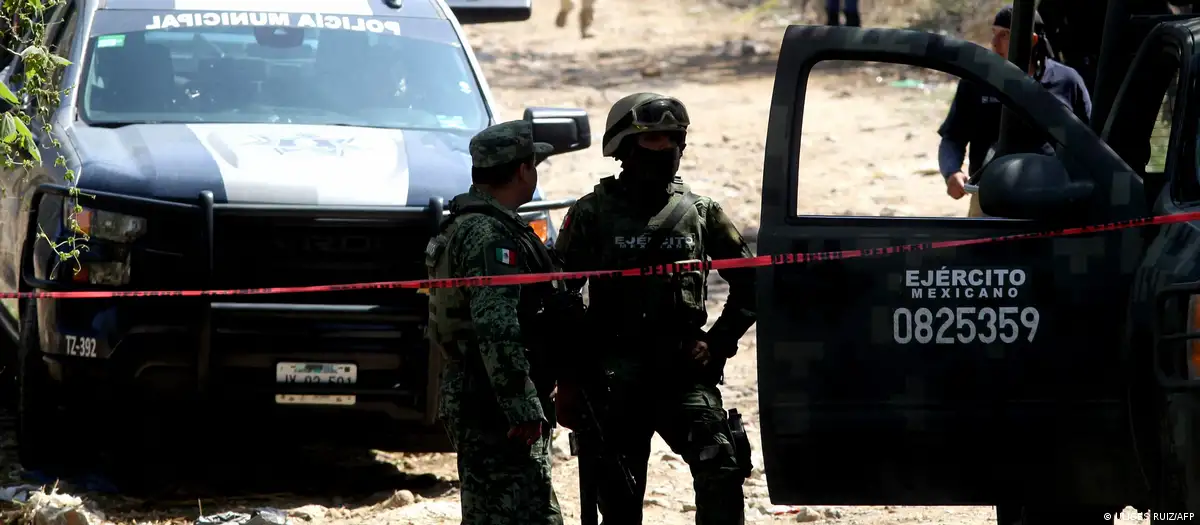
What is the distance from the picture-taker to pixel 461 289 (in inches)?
166

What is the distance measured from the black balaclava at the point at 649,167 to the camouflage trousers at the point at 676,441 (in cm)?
51

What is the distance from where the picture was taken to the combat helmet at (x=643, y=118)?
4406mm

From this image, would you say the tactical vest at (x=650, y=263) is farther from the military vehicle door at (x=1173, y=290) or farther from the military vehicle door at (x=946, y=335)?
the military vehicle door at (x=1173, y=290)

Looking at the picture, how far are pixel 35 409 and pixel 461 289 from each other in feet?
8.69

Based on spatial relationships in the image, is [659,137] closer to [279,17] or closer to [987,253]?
[987,253]

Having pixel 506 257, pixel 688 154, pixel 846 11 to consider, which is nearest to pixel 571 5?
pixel 846 11

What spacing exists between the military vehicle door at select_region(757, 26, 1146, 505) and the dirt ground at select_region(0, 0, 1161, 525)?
179 millimetres

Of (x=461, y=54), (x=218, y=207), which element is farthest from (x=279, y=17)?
(x=218, y=207)

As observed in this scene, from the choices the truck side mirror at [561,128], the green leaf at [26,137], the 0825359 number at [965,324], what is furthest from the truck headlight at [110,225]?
the 0825359 number at [965,324]

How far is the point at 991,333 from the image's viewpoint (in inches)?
163

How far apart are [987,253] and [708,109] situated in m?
13.3

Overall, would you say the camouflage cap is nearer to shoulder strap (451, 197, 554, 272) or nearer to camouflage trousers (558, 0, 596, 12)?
shoulder strap (451, 197, 554, 272)

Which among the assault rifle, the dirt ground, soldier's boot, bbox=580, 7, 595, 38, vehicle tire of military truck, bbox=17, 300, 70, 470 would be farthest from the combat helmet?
soldier's boot, bbox=580, 7, 595, 38

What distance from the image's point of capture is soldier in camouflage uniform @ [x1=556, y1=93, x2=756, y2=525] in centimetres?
442
